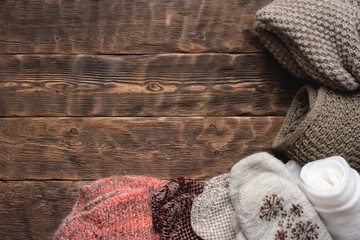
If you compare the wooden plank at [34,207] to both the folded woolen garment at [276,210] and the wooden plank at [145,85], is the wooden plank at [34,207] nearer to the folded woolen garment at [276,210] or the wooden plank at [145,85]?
the wooden plank at [145,85]

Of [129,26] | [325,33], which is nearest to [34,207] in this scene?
[129,26]

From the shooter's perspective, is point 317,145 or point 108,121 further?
point 108,121

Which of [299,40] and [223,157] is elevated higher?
[299,40]

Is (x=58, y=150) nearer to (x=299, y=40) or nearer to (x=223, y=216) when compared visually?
(x=223, y=216)

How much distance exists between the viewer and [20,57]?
78cm

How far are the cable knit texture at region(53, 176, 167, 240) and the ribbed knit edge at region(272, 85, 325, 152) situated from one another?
0.34 m

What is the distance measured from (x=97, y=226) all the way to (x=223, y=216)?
29 centimetres

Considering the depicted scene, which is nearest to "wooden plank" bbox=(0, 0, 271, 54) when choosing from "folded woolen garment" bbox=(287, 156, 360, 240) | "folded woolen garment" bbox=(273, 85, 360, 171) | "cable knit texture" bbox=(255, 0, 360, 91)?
"cable knit texture" bbox=(255, 0, 360, 91)

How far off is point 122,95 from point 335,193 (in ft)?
1.72

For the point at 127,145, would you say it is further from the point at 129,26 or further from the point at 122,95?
the point at 129,26

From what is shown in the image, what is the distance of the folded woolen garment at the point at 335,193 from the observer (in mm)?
583

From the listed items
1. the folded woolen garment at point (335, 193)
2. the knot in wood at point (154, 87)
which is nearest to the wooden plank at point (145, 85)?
the knot in wood at point (154, 87)

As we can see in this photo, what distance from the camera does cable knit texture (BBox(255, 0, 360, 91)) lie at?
0.63 m

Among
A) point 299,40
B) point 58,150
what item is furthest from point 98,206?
point 299,40
